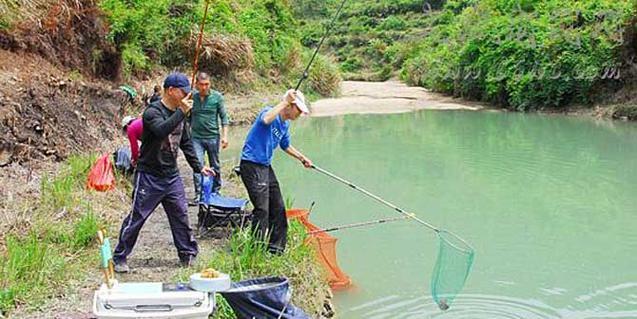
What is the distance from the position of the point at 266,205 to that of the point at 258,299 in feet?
4.15

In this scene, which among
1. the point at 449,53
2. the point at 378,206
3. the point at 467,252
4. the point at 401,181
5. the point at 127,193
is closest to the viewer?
the point at 467,252

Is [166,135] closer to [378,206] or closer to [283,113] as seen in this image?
[283,113]

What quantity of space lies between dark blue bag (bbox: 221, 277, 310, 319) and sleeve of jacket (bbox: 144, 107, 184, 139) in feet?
3.93

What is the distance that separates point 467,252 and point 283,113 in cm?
165

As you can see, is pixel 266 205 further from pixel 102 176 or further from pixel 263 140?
pixel 102 176

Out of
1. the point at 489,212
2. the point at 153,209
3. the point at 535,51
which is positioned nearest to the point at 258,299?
the point at 153,209

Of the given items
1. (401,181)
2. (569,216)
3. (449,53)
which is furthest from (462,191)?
(449,53)

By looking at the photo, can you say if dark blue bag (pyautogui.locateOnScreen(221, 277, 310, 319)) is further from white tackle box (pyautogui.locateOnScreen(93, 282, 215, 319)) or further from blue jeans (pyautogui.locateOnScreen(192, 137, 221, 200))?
blue jeans (pyautogui.locateOnScreen(192, 137, 221, 200))

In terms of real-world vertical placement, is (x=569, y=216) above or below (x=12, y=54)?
below

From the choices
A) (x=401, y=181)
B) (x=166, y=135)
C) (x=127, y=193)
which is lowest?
(x=401, y=181)

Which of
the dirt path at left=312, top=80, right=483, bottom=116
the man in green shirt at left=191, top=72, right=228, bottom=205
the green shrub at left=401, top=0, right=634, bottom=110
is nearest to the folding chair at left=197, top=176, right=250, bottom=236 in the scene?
the man in green shirt at left=191, top=72, right=228, bottom=205

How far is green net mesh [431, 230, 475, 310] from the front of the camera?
5176 mm

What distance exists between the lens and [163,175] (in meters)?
5.10

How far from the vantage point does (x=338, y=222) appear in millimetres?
8258
